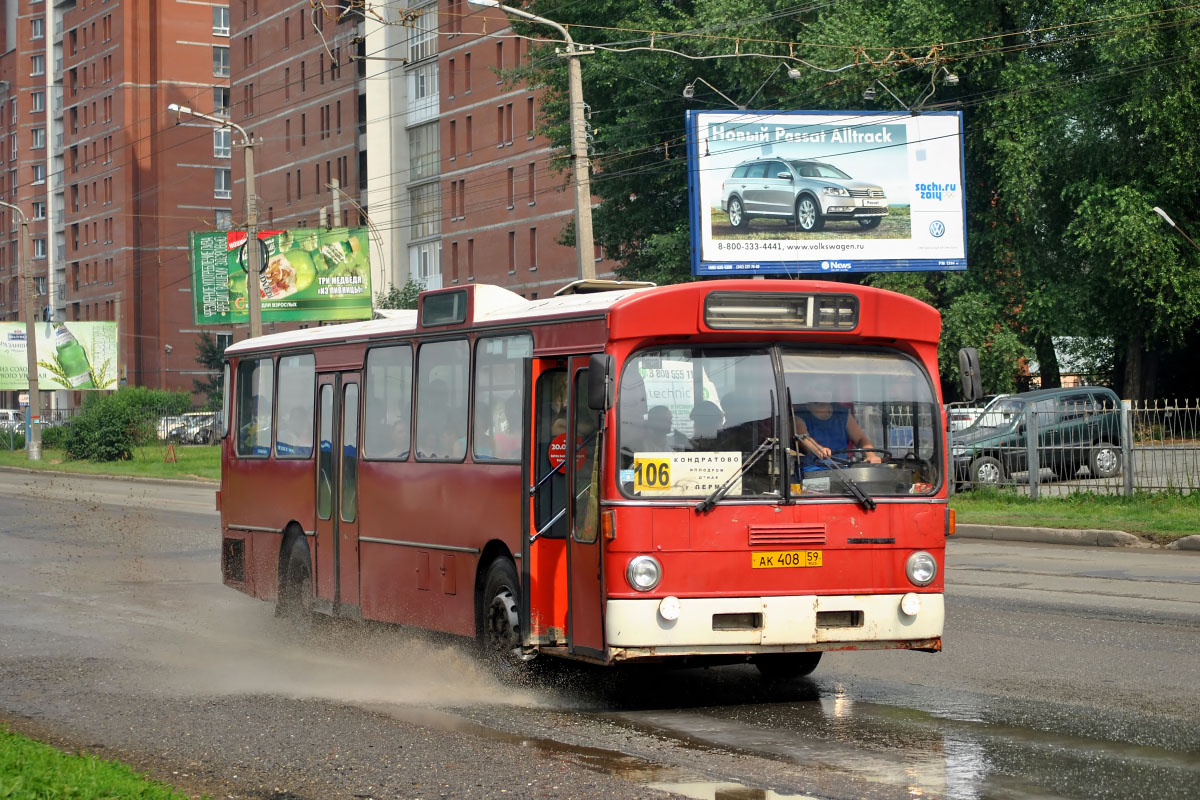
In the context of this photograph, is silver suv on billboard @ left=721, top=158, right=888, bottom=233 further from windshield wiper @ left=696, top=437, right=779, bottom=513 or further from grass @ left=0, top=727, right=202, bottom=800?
grass @ left=0, top=727, right=202, bottom=800

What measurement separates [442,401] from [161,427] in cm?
5533

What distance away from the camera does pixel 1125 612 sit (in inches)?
521

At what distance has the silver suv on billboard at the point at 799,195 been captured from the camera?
38594 mm

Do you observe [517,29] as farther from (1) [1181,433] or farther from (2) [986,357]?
(1) [1181,433]

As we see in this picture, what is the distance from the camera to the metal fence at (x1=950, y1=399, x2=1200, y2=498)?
23.4m

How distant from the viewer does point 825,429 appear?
937 cm

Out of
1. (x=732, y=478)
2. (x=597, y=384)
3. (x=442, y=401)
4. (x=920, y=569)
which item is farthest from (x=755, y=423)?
(x=442, y=401)

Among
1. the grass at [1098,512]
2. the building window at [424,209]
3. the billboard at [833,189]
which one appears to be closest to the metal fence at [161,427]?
the building window at [424,209]

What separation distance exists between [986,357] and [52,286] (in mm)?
98761

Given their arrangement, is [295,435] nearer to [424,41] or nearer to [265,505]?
[265,505]

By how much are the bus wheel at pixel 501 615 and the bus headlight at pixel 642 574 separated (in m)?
1.22

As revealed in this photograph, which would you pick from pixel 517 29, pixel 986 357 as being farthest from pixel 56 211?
pixel 986 357

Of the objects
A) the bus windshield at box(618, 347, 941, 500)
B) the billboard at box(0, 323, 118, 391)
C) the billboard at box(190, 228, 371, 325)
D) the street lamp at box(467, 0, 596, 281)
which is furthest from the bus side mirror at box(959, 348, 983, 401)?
the billboard at box(0, 323, 118, 391)

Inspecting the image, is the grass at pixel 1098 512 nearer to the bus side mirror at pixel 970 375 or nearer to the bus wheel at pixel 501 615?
the bus side mirror at pixel 970 375
